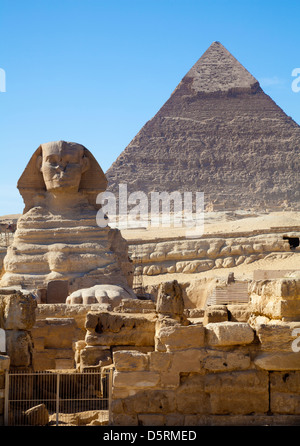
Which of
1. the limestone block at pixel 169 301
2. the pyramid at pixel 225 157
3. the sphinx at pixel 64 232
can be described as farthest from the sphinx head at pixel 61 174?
the pyramid at pixel 225 157

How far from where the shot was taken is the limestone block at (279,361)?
19.2 ft

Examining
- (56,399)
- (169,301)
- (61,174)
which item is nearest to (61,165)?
(61,174)

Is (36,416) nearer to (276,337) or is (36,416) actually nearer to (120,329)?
(276,337)

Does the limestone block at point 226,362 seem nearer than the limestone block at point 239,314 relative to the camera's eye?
Yes

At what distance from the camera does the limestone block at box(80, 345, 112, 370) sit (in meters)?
7.73

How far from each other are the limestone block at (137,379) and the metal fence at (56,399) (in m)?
0.10

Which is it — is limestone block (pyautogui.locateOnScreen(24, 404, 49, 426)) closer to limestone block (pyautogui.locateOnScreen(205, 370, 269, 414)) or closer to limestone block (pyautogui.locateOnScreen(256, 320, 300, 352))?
limestone block (pyautogui.locateOnScreen(205, 370, 269, 414))

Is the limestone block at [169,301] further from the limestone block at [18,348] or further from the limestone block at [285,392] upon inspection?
the limestone block at [285,392]

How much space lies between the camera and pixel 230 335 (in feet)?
19.3

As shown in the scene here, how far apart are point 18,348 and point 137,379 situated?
148cm

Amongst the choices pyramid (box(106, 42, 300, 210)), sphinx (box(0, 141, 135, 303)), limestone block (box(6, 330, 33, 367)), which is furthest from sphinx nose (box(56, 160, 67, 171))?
pyramid (box(106, 42, 300, 210))

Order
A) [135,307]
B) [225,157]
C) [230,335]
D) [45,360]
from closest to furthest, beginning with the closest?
1. [230,335]
2. [45,360]
3. [135,307]
4. [225,157]

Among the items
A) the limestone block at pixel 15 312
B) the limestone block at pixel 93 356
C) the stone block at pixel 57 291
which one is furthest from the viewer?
the stone block at pixel 57 291

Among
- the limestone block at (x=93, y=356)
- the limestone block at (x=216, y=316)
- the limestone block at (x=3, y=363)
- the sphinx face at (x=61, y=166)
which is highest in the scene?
the sphinx face at (x=61, y=166)
